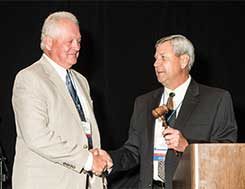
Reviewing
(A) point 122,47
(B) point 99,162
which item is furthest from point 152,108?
(A) point 122,47

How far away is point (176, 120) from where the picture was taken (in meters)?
2.97

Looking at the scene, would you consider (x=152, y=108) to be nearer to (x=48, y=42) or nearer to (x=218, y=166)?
(x=48, y=42)

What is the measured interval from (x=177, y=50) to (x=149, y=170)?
0.71 metres

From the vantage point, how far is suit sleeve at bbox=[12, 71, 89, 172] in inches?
96.6

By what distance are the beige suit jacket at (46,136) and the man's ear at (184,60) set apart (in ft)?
2.64

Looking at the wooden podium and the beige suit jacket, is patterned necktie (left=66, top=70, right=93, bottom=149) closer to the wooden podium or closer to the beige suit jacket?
the beige suit jacket

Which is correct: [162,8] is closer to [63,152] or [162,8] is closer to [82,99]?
[82,99]

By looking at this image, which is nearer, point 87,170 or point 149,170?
point 87,170

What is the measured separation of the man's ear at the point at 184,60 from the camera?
3.11 metres

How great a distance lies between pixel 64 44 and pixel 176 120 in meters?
0.78

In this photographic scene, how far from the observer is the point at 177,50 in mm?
3080

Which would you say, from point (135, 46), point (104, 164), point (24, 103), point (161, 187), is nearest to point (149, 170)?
point (161, 187)

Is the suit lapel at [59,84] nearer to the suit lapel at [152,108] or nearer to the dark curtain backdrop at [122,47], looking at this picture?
the suit lapel at [152,108]

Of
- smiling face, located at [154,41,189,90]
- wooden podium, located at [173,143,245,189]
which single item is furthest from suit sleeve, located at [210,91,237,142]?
wooden podium, located at [173,143,245,189]
